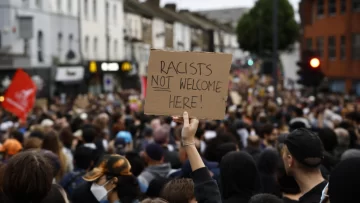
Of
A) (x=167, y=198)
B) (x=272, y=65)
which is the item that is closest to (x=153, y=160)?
(x=167, y=198)

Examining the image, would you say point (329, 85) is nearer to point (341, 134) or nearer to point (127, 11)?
point (127, 11)

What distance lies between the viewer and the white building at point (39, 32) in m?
37.1

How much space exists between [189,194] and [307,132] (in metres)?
0.89

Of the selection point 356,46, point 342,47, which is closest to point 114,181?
point 356,46

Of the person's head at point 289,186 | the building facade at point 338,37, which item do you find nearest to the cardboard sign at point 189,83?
the person's head at point 289,186

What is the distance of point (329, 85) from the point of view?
48469 millimetres

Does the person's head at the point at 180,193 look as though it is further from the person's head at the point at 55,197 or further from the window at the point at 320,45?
the window at the point at 320,45

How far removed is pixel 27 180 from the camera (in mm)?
4027

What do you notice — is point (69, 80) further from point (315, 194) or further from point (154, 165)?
point (315, 194)

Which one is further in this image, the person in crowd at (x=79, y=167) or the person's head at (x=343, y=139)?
the person's head at (x=343, y=139)

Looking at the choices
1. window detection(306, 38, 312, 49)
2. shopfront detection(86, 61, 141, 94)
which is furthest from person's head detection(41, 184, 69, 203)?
window detection(306, 38, 312, 49)

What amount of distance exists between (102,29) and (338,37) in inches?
696

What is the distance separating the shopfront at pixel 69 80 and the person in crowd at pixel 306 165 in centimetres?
3624

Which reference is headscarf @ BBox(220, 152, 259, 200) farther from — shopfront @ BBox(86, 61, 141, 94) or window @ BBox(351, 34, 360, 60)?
window @ BBox(351, 34, 360, 60)
